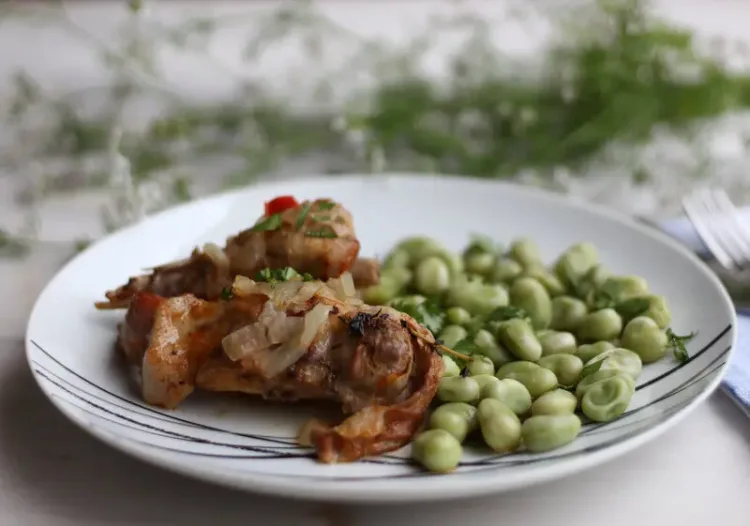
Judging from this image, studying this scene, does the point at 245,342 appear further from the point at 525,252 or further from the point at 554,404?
the point at 525,252

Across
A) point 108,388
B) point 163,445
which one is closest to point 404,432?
point 163,445

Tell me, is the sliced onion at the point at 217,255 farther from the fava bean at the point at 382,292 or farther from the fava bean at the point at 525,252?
the fava bean at the point at 525,252

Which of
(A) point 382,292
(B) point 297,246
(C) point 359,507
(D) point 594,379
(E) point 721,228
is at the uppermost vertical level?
(E) point 721,228

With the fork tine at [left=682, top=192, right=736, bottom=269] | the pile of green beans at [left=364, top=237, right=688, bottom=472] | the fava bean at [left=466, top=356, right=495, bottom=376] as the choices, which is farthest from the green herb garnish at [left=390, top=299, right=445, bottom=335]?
the fork tine at [left=682, top=192, right=736, bottom=269]

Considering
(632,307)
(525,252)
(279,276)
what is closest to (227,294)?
(279,276)

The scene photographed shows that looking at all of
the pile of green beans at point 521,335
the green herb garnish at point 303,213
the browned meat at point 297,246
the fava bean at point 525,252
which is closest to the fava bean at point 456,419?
the pile of green beans at point 521,335

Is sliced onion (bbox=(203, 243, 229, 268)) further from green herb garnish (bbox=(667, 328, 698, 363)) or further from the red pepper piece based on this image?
green herb garnish (bbox=(667, 328, 698, 363))
